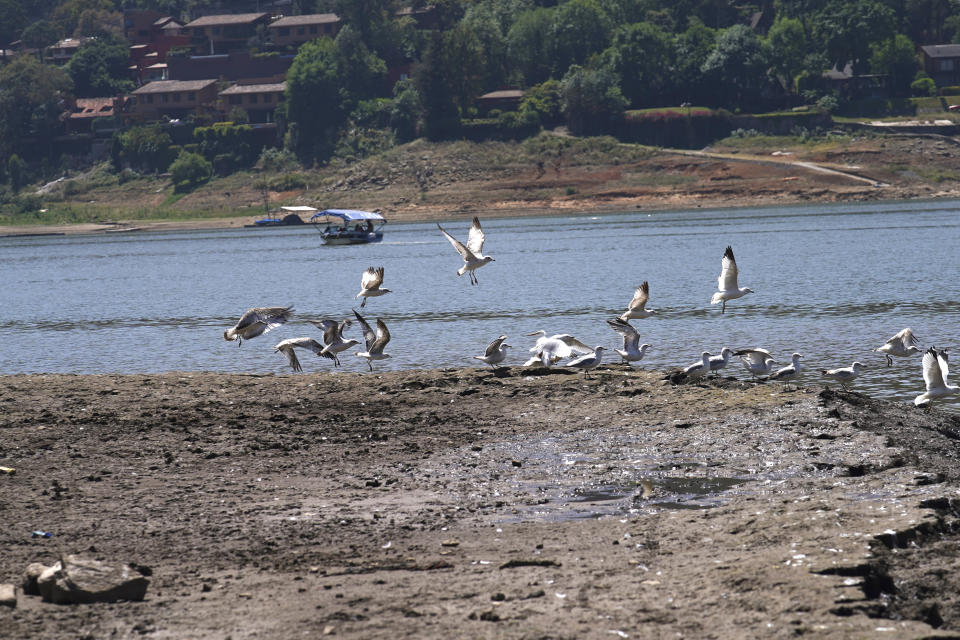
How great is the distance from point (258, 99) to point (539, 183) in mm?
46121

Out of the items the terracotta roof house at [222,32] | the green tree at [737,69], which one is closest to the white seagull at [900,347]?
the green tree at [737,69]

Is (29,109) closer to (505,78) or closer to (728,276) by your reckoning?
(505,78)

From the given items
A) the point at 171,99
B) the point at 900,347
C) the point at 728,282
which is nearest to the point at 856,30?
the point at 171,99

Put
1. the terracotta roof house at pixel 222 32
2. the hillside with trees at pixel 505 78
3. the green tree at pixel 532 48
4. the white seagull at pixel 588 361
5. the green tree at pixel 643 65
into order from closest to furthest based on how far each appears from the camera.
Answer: the white seagull at pixel 588 361, the hillside with trees at pixel 505 78, the green tree at pixel 643 65, the green tree at pixel 532 48, the terracotta roof house at pixel 222 32

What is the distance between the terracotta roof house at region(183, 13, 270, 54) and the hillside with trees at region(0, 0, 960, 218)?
2.16 ft

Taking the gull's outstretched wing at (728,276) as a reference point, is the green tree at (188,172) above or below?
below

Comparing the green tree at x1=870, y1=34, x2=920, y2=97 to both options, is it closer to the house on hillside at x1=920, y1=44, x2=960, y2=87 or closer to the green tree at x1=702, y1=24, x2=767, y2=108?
the house on hillside at x1=920, y1=44, x2=960, y2=87

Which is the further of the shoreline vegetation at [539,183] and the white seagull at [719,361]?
the shoreline vegetation at [539,183]

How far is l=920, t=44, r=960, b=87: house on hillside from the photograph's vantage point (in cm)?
12450

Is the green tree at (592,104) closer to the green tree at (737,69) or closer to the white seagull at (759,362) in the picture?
the green tree at (737,69)

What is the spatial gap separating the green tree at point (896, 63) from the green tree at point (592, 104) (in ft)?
82.8

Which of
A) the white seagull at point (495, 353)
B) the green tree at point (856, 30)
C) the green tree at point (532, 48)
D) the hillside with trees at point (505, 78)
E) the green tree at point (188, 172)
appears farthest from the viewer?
the green tree at point (532, 48)

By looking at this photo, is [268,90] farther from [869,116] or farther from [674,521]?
[674,521]

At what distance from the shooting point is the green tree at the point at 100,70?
159m
